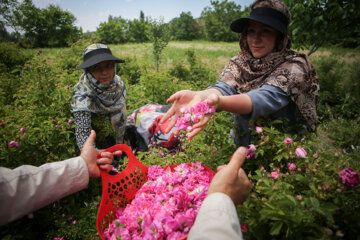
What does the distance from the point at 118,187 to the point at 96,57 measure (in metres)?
1.93

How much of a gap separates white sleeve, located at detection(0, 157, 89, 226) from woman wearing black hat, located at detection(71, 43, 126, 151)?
1.00 m

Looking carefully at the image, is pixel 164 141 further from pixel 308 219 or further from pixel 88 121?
pixel 308 219

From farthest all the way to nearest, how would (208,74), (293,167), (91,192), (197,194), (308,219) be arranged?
(208,74) < (91,192) < (197,194) < (293,167) < (308,219)

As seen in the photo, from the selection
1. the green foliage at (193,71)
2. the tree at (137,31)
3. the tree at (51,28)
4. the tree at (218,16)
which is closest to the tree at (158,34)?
the green foliage at (193,71)

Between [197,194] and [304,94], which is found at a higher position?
[304,94]

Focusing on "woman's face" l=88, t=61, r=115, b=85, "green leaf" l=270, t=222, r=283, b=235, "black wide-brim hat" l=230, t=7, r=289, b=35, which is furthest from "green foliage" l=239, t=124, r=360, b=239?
"woman's face" l=88, t=61, r=115, b=85

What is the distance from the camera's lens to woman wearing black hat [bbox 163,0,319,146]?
1462 millimetres

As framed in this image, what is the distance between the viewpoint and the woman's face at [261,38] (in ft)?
5.78

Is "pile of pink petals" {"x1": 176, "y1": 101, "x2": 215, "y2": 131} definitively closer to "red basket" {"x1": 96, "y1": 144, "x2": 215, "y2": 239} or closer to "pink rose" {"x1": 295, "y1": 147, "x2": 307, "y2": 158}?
"red basket" {"x1": 96, "y1": 144, "x2": 215, "y2": 239}

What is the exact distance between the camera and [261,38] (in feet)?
5.88

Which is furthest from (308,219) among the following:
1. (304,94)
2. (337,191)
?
(304,94)

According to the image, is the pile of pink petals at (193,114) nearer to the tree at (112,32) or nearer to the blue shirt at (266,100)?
the blue shirt at (266,100)

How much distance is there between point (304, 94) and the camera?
1.66 m

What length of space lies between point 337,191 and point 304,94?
1059mm
